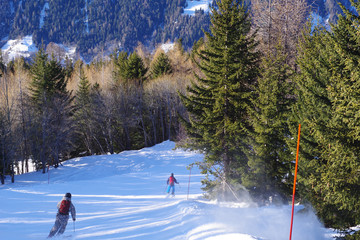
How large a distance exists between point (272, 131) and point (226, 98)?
10.5 feet

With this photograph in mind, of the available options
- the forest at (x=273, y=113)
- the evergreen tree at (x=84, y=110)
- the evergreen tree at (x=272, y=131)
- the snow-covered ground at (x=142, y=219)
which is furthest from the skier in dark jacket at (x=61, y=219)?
the evergreen tree at (x=84, y=110)

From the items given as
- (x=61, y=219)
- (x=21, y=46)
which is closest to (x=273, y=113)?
(x=61, y=219)

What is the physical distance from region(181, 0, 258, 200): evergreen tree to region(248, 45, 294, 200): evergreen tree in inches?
45.3

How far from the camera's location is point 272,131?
1210cm

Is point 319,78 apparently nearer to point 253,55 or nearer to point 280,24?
point 253,55

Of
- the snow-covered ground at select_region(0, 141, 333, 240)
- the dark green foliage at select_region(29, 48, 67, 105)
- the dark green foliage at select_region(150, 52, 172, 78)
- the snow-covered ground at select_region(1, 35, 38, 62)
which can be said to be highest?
the snow-covered ground at select_region(1, 35, 38, 62)

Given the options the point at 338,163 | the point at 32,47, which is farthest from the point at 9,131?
the point at 32,47

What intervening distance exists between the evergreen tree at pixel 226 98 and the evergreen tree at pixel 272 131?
45.3 inches

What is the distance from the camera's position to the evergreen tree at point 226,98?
45.2 feet

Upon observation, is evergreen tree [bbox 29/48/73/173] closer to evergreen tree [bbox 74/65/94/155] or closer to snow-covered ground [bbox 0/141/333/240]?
evergreen tree [bbox 74/65/94/155]

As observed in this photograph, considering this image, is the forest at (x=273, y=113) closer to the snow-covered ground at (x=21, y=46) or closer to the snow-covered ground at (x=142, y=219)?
the snow-covered ground at (x=142, y=219)

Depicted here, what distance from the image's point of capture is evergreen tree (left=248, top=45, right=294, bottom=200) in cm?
1199

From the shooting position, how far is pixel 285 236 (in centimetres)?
895

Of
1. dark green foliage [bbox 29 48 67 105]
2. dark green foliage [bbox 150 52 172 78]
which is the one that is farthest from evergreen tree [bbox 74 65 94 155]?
dark green foliage [bbox 150 52 172 78]
